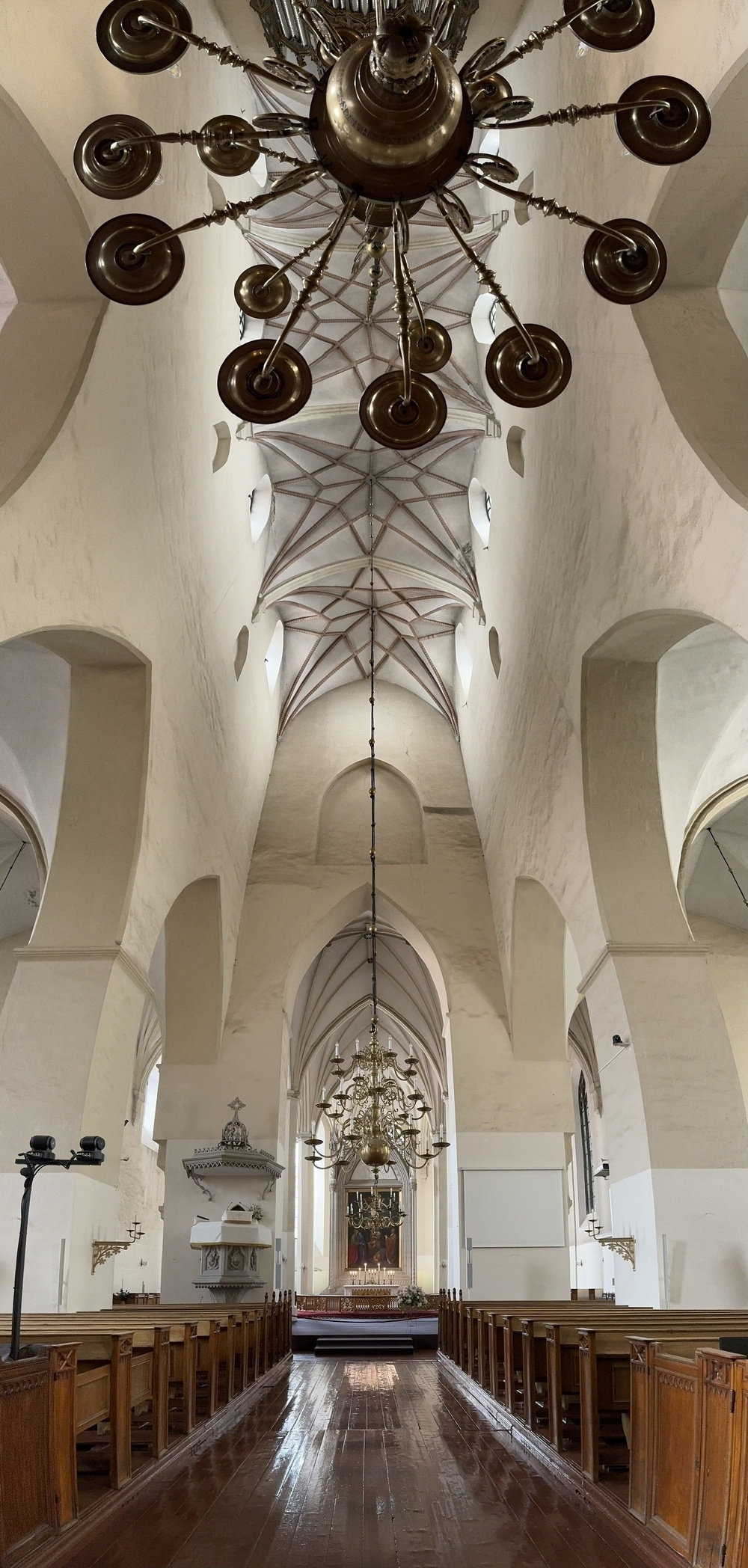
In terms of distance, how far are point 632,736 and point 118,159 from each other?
7.25 meters

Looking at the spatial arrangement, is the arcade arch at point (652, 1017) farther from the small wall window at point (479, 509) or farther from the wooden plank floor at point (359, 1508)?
the small wall window at point (479, 509)

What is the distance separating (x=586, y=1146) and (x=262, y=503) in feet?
54.3

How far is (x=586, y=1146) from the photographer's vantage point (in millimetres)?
25609

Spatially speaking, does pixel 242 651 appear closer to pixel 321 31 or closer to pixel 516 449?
pixel 516 449

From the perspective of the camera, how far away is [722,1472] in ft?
11.5

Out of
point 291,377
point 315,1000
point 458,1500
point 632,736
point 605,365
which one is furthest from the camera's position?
point 315,1000

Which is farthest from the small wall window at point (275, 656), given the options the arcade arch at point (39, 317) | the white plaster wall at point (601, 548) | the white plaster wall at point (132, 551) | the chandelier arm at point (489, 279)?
the chandelier arm at point (489, 279)

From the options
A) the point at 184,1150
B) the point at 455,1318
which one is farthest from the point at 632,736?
the point at 184,1150

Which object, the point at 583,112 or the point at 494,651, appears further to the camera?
the point at 494,651

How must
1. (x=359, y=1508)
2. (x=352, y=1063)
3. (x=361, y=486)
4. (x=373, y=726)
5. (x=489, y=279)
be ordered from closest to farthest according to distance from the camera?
(x=359, y=1508), (x=489, y=279), (x=361, y=486), (x=373, y=726), (x=352, y=1063)

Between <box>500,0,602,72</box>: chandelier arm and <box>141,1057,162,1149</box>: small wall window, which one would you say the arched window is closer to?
<box>141,1057,162,1149</box>: small wall window

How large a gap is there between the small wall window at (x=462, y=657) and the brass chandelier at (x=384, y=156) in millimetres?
12023

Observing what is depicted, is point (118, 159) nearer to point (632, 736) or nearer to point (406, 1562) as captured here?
point (406, 1562)

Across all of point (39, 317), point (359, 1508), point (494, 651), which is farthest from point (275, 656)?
point (359, 1508)
